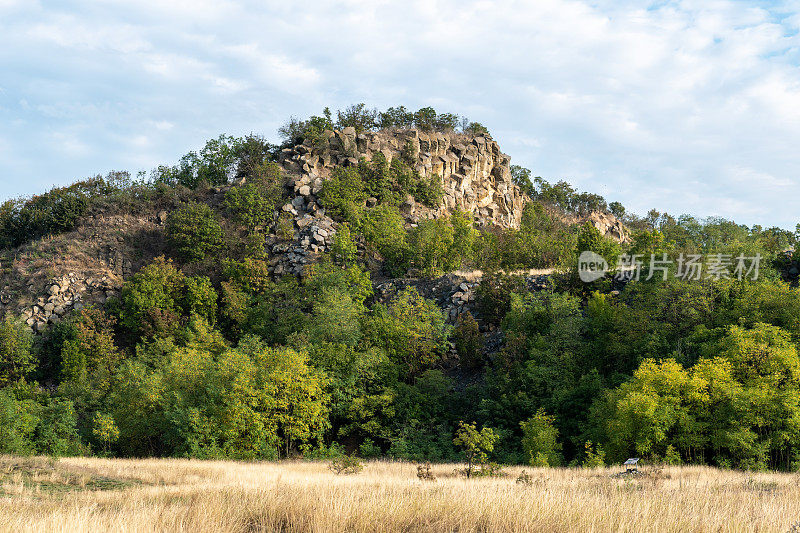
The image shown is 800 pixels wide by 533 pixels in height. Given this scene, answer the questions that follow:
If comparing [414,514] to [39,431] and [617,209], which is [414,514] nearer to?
[39,431]

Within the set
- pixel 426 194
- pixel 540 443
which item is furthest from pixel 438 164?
pixel 540 443

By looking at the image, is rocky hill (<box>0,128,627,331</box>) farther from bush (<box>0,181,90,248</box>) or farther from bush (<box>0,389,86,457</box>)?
bush (<box>0,389,86,457</box>)

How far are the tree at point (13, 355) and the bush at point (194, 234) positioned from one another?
16880 millimetres

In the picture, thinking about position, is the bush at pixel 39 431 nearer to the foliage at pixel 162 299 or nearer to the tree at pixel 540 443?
the foliage at pixel 162 299

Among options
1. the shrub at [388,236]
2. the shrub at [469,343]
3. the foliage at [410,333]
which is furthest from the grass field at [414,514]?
the shrub at [388,236]

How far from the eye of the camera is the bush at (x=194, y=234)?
59.1m

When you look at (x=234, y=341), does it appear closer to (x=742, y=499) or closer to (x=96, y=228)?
(x=96, y=228)

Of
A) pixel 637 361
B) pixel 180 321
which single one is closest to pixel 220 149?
pixel 180 321

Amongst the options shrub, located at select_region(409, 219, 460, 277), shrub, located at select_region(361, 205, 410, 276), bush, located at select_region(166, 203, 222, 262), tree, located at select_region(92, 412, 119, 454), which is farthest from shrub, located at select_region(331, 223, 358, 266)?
tree, located at select_region(92, 412, 119, 454)

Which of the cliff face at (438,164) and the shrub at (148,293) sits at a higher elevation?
the cliff face at (438,164)

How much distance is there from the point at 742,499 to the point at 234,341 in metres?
46.2

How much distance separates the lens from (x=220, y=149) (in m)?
78.2

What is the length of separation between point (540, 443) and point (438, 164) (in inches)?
2089

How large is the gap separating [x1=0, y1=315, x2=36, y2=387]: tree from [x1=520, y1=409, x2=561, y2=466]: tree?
38.4 metres
